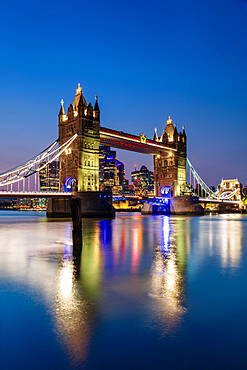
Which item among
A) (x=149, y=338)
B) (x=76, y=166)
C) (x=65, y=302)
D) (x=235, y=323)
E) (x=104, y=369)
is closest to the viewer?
(x=104, y=369)

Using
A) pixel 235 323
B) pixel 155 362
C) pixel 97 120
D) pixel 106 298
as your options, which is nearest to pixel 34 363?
pixel 155 362

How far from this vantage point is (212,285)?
26.6 feet

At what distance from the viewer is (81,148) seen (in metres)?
48.2

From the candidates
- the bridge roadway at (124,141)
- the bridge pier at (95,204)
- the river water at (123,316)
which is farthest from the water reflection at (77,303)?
the bridge roadway at (124,141)

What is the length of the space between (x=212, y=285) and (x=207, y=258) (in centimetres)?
460

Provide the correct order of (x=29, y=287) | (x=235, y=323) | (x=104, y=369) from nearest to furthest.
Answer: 1. (x=104, y=369)
2. (x=235, y=323)
3. (x=29, y=287)

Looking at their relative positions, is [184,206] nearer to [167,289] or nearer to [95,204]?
[95,204]

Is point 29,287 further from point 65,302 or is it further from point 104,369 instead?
point 104,369

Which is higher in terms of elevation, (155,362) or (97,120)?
(97,120)

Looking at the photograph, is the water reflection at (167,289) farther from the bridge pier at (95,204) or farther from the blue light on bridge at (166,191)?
the blue light on bridge at (166,191)

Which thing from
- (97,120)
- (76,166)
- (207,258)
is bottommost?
(207,258)

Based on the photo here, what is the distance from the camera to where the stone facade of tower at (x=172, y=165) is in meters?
71.9

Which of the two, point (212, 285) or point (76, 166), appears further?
point (76, 166)

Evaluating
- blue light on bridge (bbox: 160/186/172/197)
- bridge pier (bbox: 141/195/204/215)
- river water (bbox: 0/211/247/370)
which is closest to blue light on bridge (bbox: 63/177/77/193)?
bridge pier (bbox: 141/195/204/215)
